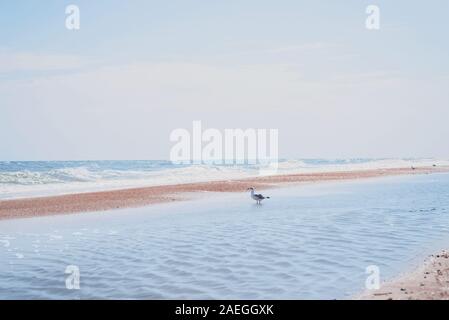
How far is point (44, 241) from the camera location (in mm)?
13570

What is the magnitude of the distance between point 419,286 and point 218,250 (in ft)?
15.7

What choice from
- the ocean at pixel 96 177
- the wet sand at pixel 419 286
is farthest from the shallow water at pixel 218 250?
the ocean at pixel 96 177

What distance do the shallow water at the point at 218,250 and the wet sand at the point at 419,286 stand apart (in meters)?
0.39

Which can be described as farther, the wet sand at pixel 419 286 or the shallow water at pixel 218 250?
the shallow water at pixel 218 250

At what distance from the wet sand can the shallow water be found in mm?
387

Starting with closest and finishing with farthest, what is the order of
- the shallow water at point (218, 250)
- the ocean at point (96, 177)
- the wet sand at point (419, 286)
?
the wet sand at point (419, 286) → the shallow water at point (218, 250) → the ocean at point (96, 177)

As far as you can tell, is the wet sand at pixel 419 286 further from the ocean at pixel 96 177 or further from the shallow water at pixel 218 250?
the ocean at pixel 96 177

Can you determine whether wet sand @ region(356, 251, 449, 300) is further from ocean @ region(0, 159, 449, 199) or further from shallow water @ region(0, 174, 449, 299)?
ocean @ region(0, 159, 449, 199)

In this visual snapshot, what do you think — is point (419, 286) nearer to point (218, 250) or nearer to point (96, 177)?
point (218, 250)

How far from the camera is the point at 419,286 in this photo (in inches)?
314

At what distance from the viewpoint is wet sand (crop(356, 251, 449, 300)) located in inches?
291

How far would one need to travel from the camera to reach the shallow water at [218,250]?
8.34 m

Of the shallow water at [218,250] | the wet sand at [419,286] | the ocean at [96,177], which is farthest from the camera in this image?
the ocean at [96,177]
